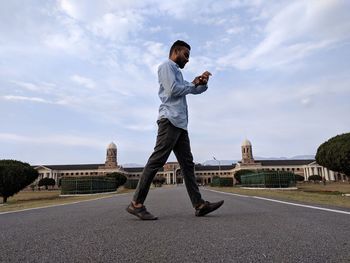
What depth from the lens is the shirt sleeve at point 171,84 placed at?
4383mm

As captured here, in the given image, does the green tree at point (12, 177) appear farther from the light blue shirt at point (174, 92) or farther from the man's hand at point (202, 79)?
the man's hand at point (202, 79)

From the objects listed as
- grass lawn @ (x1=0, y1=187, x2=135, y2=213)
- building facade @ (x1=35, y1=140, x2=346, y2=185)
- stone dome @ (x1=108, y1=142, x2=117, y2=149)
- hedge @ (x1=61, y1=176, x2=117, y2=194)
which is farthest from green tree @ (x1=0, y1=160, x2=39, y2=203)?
stone dome @ (x1=108, y1=142, x2=117, y2=149)

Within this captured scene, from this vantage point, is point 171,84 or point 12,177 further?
point 12,177

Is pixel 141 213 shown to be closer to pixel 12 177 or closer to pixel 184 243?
pixel 184 243

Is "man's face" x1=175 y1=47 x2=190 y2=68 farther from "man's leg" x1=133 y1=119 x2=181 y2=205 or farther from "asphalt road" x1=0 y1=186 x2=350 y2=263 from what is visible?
"asphalt road" x1=0 y1=186 x2=350 y2=263

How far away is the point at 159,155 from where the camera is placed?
434 cm

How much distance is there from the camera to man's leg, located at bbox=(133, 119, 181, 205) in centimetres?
431

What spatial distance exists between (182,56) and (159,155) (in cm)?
144

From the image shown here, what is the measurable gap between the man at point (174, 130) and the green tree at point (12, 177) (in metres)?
26.8

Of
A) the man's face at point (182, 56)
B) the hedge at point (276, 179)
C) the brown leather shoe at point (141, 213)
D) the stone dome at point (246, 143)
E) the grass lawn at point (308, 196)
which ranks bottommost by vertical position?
the grass lawn at point (308, 196)

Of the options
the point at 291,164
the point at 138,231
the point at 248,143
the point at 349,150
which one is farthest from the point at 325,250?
the point at 291,164

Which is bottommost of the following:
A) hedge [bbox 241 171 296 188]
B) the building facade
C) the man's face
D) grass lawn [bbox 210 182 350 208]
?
grass lawn [bbox 210 182 350 208]

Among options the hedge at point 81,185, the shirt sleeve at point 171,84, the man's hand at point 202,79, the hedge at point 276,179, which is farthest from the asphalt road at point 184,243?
the hedge at point 81,185

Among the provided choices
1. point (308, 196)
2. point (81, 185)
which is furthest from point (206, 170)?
point (308, 196)
